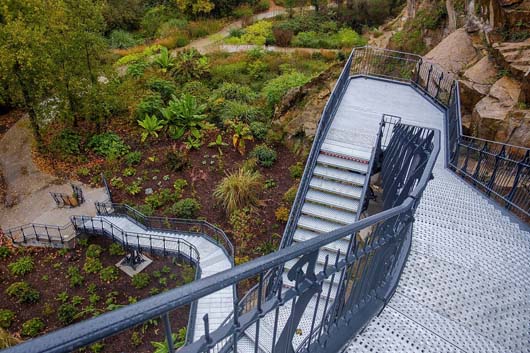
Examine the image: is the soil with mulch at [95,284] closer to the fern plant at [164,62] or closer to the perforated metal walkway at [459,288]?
the perforated metal walkway at [459,288]

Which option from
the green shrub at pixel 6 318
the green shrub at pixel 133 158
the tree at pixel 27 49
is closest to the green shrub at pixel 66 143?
the tree at pixel 27 49

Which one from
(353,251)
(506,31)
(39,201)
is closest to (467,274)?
(353,251)

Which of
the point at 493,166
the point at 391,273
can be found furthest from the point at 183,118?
the point at 391,273

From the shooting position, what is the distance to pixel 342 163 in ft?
30.7

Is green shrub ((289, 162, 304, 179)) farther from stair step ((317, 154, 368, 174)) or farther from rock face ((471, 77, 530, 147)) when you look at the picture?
rock face ((471, 77, 530, 147))

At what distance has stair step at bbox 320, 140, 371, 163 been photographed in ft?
30.5

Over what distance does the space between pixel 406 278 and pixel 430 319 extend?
0.49 m

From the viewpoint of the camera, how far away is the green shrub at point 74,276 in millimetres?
10219

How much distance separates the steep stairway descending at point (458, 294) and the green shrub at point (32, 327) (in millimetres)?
9078

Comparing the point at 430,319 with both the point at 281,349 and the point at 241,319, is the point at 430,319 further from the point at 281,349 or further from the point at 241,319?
the point at 241,319

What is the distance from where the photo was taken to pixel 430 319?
3.23 meters

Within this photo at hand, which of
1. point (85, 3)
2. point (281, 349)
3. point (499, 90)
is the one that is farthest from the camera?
point (85, 3)

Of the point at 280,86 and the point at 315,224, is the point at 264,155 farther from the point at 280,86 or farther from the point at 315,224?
the point at 315,224

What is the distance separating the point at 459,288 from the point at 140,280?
8567 mm
